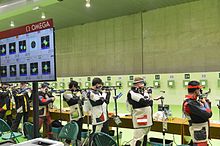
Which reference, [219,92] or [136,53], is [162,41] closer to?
[136,53]

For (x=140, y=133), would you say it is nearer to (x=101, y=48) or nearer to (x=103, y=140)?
(x=103, y=140)

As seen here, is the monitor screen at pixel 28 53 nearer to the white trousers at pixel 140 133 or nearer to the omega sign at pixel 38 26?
the omega sign at pixel 38 26

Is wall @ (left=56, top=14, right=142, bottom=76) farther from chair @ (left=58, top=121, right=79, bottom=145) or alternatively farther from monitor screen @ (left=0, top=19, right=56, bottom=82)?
monitor screen @ (left=0, top=19, right=56, bottom=82)

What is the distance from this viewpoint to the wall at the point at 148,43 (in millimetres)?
8344

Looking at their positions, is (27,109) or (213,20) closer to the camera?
(27,109)

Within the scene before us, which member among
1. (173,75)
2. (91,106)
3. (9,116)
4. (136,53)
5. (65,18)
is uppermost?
(65,18)

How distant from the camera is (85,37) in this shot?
38.3 ft

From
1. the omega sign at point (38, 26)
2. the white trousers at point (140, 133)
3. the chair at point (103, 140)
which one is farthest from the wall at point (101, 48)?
the omega sign at point (38, 26)

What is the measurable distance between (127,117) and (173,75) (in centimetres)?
360

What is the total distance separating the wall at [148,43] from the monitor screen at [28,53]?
24.5 ft

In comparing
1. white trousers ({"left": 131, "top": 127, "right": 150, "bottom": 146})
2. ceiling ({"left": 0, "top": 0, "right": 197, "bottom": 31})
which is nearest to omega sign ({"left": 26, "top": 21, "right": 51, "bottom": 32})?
white trousers ({"left": 131, "top": 127, "right": 150, "bottom": 146})

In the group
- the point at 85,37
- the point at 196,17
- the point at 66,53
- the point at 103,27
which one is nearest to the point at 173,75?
the point at 196,17

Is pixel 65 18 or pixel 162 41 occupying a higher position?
pixel 65 18

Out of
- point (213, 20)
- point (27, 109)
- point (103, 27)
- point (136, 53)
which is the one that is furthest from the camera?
point (103, 27)
